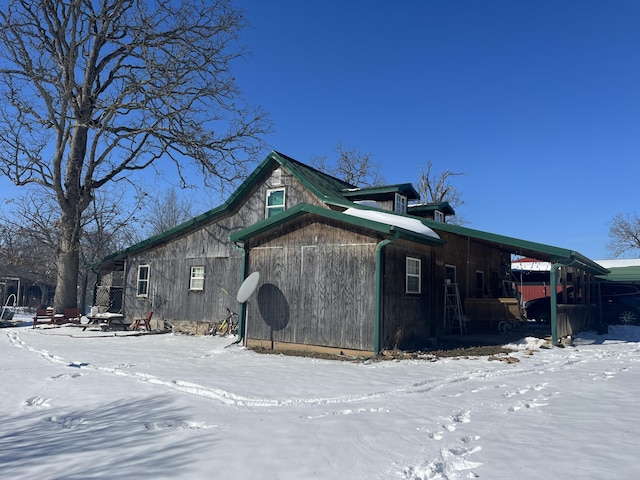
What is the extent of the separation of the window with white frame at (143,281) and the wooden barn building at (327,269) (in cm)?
4

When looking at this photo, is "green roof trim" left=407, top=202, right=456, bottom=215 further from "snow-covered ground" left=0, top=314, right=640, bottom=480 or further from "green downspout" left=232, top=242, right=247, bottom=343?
"snow-covered ground" left=0, top=314, right=640, bottom=480

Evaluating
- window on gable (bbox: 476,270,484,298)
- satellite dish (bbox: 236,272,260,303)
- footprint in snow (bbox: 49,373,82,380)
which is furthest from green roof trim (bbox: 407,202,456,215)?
footprint in snow (bbox: 49,373,82,380)

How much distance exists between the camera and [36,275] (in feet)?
103

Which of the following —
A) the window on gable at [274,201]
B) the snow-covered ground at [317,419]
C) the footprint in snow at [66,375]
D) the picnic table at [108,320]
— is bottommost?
the footprint in snow at [66,375]

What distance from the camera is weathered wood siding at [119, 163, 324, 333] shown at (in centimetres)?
1689

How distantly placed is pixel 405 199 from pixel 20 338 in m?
14.1

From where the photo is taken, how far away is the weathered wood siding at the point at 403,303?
11.3m

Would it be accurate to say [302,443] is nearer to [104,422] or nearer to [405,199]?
[104,422]

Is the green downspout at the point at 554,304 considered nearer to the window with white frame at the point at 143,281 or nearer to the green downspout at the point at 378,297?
the green downspout at the point at 378,297

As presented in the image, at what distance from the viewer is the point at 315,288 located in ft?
39.0

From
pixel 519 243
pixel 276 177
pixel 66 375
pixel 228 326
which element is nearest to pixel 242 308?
pixel 228 326

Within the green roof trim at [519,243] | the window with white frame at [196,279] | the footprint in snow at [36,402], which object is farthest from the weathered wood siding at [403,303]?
the window with white frame at [196,279]

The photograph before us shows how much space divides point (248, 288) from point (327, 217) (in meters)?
2.89

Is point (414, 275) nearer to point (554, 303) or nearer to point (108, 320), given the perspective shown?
point (554, 303)
